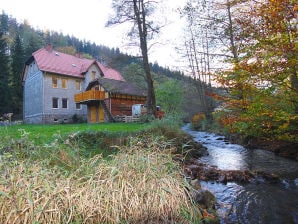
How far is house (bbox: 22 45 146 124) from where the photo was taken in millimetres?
23547

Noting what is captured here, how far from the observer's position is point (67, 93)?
27156mm

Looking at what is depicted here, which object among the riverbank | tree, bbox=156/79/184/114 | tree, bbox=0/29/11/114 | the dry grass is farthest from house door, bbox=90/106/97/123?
the dry grass

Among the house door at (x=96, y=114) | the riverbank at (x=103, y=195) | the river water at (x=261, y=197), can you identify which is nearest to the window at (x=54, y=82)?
the house door at (x=96, y=114)

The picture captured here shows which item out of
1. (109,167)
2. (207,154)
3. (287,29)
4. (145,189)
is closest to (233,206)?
(145,189)

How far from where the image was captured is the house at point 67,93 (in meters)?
23.5

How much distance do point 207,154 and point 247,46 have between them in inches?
203

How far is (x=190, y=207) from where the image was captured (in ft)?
10.2

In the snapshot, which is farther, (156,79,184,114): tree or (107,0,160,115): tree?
(156,79,184,114): tree

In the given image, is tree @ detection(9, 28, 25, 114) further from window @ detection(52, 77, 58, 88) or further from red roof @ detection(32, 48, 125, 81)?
window @ detection(52, 77, 58, 88)

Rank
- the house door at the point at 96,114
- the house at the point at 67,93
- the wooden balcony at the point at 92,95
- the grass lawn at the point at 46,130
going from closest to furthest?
1. the grass lawn at the point at 46,130
2. the wooden balcony at the point at 92,95
3. the house at the point at 67,93
4. the house door at the point at 96,114

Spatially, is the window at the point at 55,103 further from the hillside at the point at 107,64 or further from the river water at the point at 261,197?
the river water at the point at 261,197

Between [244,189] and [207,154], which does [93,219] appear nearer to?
[244,189]

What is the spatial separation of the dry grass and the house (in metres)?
19.3

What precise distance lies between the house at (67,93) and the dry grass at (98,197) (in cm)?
1929
